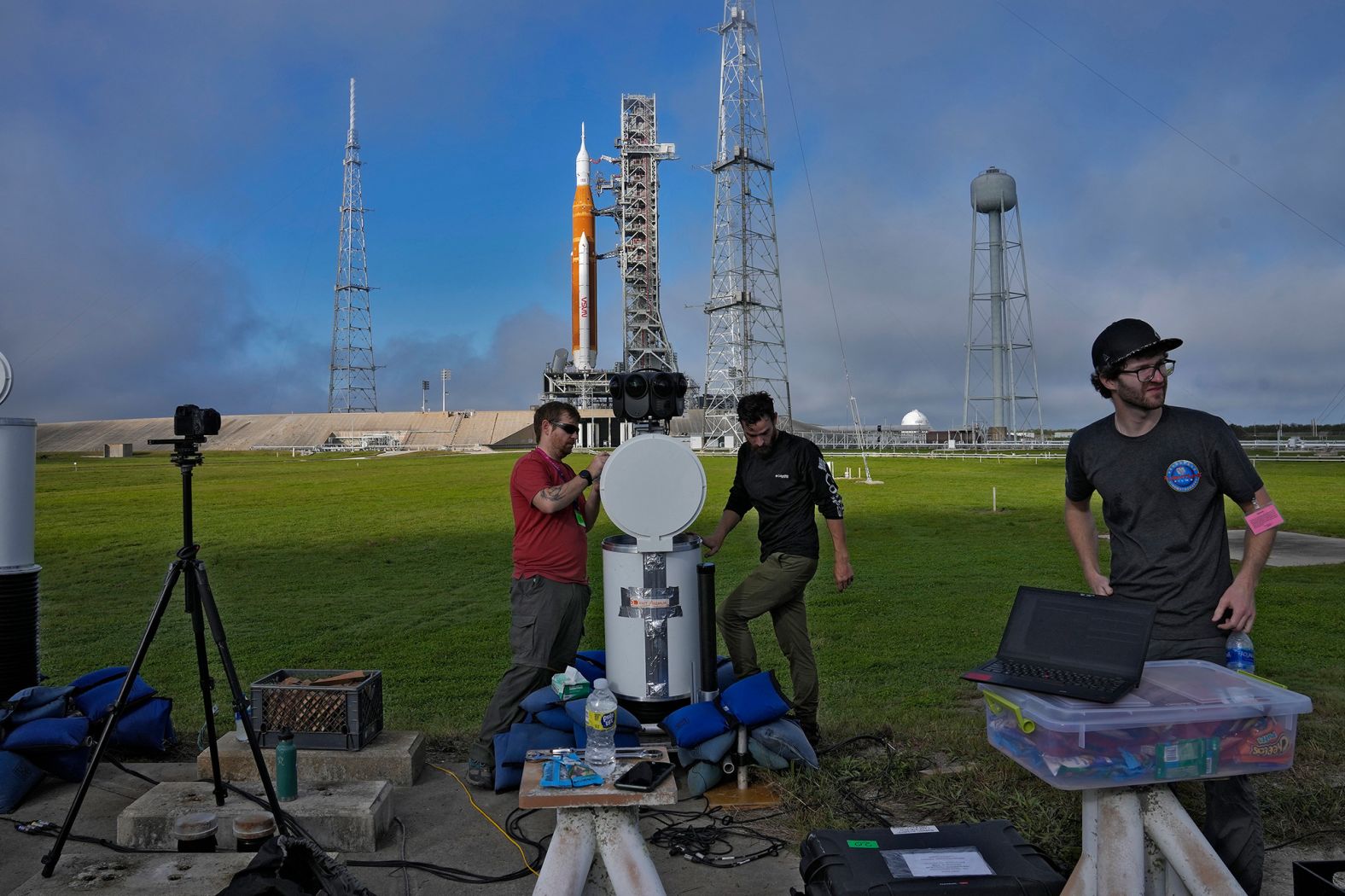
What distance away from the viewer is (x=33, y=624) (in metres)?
6.02

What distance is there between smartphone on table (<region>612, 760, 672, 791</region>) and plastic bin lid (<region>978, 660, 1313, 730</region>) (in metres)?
1.29

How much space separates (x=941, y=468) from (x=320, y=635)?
37.3 metres

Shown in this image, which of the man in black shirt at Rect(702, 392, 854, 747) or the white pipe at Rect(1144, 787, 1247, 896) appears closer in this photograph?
the white pipe at Rect(1144, 787, 1247, 896)

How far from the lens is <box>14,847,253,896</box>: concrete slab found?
395 centimetres

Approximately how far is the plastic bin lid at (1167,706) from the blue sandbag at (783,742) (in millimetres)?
2145

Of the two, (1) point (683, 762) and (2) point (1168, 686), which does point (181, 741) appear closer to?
(1) point (683, 762)

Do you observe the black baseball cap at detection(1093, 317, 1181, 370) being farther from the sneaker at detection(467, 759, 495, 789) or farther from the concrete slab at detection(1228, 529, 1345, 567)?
the concrete slab at detection(1228, 529, 1345, 567)

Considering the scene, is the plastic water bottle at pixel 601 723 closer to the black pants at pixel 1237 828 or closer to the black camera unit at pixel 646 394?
the black camera unit at pixel 646 394

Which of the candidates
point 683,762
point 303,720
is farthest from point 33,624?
point 683,762

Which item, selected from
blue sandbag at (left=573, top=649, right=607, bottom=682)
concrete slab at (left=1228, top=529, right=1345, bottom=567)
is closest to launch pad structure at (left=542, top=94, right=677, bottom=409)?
concrete slab at (left=1228, top=529, right=1345, bottom=567)

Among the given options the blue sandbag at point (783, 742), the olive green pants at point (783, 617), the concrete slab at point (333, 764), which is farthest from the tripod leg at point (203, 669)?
the olive green pants at point (783, 617)

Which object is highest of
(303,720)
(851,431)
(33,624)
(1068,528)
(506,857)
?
(851,431)

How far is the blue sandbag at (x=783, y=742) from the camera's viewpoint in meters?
5.11

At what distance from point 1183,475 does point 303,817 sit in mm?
4232
